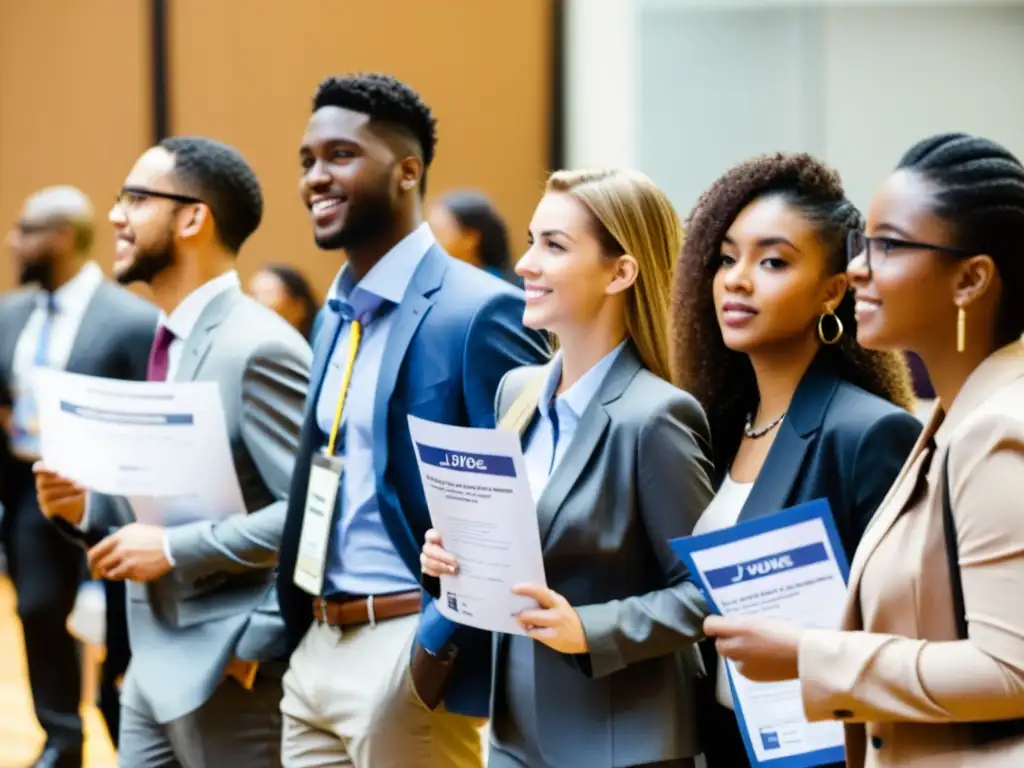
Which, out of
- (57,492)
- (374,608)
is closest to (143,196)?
(57,492)

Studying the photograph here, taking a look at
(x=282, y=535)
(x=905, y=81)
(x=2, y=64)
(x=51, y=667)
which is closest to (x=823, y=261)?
(x=282, y=535)

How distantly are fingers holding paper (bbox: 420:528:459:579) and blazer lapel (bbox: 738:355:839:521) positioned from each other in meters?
0.41

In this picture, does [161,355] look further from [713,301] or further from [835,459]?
[835,459]

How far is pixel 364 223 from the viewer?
2.63m

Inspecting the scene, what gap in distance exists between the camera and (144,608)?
116 inches

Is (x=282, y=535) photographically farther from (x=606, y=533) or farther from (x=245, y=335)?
(x=606, y=533)

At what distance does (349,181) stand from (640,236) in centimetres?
66

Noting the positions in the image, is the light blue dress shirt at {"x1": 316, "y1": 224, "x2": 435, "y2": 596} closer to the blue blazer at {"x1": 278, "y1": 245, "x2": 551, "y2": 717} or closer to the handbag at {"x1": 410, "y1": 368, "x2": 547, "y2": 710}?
the blue blazer at {"x1": 278, "y1": 245, "x2": 551, "y2": 717}

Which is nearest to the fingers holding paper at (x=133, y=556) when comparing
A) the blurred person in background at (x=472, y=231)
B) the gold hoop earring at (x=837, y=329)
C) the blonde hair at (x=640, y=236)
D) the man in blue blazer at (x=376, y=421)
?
the man in blue blazer at (x=376, y=421)

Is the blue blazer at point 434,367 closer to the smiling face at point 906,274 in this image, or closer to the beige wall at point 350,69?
the smiling face at point 906,274

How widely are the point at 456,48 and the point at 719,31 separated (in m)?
1.38

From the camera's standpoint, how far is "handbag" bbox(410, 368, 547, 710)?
7.43 ft

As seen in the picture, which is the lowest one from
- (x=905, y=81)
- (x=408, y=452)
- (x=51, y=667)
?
(x=51, y=667)

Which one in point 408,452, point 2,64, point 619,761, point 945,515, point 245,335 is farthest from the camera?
point 2,64
